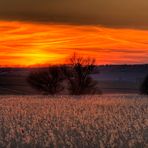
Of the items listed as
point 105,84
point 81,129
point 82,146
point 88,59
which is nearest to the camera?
point 82,146

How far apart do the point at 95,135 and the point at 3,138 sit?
2.72m

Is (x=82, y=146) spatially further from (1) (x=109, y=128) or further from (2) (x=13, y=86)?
(2) (x=13, y=86)

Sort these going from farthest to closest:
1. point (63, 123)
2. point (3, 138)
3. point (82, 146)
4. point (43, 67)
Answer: point (43, 67), point (63, 123), point (3, 138), point (82, 146)

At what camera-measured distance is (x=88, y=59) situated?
61531 millimetres

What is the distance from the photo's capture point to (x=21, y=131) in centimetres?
1620

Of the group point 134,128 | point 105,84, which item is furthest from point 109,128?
point 105,84

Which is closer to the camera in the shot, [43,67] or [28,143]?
[28,143]

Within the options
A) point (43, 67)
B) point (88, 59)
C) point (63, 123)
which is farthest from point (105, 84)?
point (63, 123)

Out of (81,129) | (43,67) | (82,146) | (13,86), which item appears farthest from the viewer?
(13,86)

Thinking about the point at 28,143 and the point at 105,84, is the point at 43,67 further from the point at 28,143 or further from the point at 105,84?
the point at 28,143

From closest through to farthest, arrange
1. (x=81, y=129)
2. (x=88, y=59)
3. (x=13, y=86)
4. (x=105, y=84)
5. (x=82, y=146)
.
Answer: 1. (x=82, y=146)
2. (x=81, y=129)
3. (x=88, y=59)
4. (x=13, y=86)
5. (x=105, y=84)

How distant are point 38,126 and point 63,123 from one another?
1.22m

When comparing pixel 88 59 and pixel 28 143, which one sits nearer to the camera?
pixel 28 143

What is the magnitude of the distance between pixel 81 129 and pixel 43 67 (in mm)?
52900
